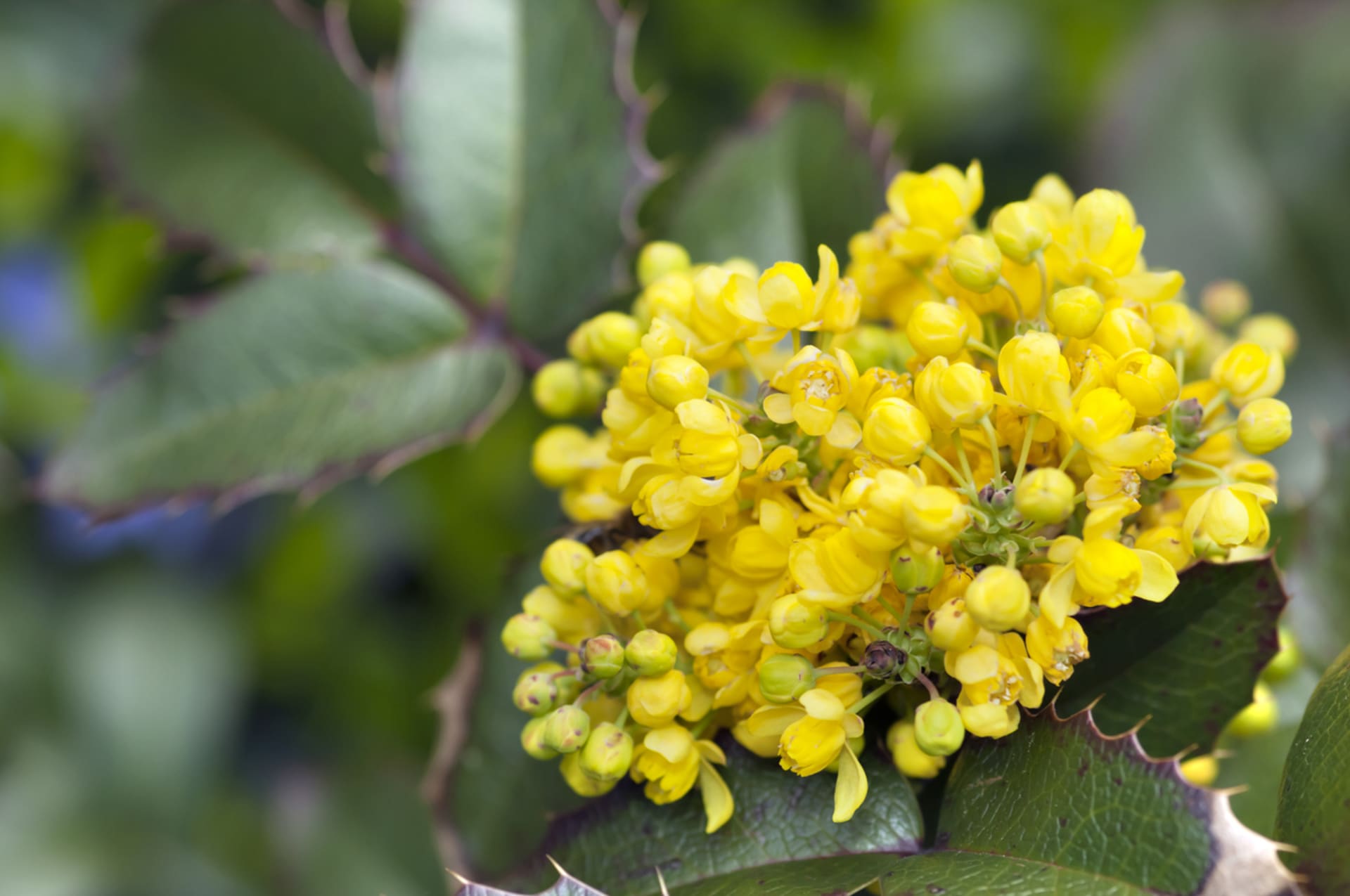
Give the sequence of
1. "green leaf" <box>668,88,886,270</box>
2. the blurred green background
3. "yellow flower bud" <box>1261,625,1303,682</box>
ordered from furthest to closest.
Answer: the blurred green background
"green leaf" <box>668,88,886,270</box>
"yellow flower bud" <box>1261,625,1303,682</box>

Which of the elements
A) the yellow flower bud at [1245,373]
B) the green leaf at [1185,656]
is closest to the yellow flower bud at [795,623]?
the green leaf at [1185,656]

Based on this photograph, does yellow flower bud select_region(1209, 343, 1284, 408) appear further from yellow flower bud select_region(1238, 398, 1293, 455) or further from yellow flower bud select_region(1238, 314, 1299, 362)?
yellow flower bud select_region(1238, 314, 1299, 362)

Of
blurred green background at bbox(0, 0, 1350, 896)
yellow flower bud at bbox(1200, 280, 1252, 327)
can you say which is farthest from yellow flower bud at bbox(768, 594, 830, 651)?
blurred green background at bbox(0, 0, 1350, 896)

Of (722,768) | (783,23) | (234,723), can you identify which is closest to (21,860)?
(234,723)

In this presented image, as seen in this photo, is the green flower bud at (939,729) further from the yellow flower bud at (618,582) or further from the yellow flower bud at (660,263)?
the yellow flower bud at (660,263)

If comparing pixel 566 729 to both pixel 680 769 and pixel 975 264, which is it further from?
pixel 975 264

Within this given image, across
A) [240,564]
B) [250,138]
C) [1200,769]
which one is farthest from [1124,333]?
[240,564]
